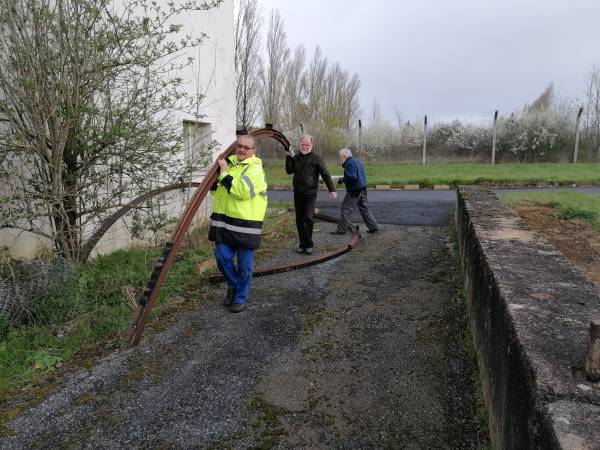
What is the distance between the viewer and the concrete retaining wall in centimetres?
162

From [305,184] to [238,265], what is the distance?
2406mm

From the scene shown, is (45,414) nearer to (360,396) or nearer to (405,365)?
(360,396)

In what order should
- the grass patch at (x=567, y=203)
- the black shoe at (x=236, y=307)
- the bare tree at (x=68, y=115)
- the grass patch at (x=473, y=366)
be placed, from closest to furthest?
the grass patch at (x=473, y=366) < the bare tree at (x=68, y=115) < the black shoe at (x=236, y=307) < the grass patch at (x=567, y=203)

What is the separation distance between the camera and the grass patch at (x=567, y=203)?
7.73m

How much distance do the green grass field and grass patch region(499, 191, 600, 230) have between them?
4754mm

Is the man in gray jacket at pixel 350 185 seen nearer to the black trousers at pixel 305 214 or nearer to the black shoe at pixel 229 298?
the black trousers at pixel 305 214

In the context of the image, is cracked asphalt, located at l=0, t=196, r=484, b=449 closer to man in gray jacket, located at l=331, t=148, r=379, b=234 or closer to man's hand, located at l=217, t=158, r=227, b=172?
man's hand, located at l=217, t=158, r=227, b=172

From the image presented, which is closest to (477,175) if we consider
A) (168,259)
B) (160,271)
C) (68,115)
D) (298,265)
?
(298,265)

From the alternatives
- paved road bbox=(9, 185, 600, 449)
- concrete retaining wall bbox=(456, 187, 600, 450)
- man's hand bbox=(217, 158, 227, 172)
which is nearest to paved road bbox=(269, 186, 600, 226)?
paved road bbox=(9, 185, 600, 449)

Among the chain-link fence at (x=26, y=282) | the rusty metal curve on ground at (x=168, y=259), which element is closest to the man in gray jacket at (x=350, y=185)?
the rusty metal curve on ground at (x=168, y=259)

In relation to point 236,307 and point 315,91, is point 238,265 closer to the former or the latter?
point 236,307

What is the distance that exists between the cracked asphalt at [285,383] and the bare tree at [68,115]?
182 centimetres

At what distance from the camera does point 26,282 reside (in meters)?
4.36

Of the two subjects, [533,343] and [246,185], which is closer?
[533,343]
